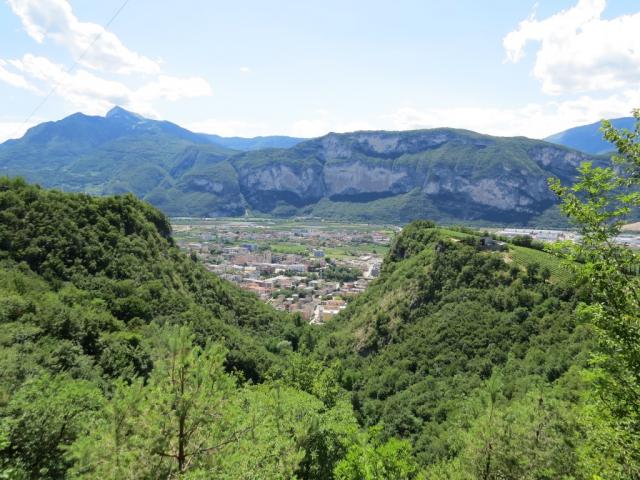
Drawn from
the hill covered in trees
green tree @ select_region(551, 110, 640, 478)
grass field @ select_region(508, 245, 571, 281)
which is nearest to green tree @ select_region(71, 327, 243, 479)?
the hill covered in trees

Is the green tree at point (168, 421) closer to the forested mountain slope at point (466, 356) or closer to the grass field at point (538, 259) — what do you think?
the forested mountain slope at point (466, 356)

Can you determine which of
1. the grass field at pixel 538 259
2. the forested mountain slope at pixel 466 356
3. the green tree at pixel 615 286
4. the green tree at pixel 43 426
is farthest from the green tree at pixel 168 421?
the grass field at pixel 538 259

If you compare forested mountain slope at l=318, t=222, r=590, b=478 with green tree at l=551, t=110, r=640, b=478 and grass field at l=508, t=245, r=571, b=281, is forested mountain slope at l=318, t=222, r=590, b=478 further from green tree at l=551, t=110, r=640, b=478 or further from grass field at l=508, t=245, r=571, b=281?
green tree at l=551, t=110, r=640, b=478

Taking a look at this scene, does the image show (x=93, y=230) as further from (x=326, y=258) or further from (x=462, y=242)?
(x=326, y=258)

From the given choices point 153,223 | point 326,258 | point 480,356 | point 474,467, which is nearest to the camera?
point 474,467

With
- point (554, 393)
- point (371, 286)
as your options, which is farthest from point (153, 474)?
point (371, 286)

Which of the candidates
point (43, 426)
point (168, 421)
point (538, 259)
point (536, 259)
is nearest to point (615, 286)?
point (168, 421)

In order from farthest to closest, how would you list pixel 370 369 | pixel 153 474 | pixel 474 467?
pixel 370 369
pixel 474 467
pixel 153 474

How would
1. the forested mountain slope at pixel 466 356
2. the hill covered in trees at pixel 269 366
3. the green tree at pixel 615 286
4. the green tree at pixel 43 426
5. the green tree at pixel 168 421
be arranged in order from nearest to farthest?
the green tree at pixel 615 286 < the green tree at pixel 168 421 < the hill covered in trees at pixel 269 366 < the green tree at pixel 43 426 < the forested mountain slope at pixel 466 356
